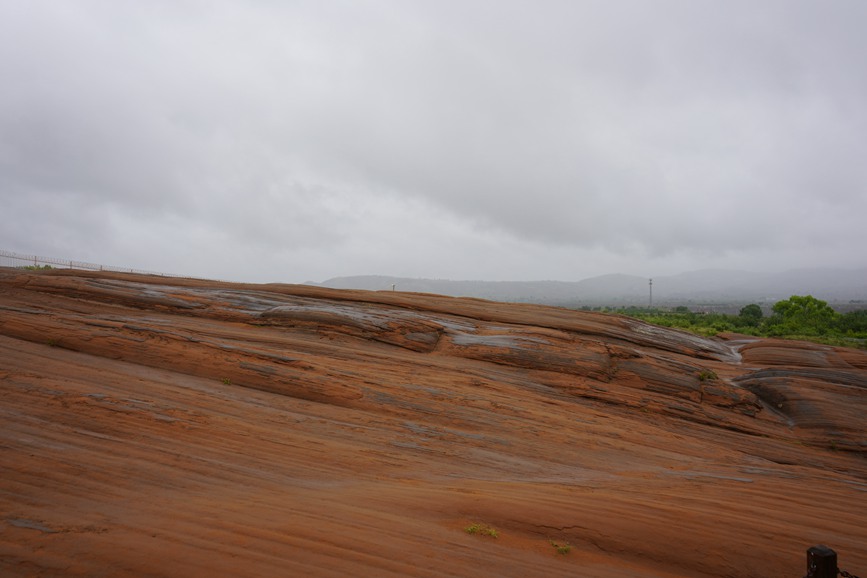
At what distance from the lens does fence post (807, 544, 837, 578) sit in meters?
3.52

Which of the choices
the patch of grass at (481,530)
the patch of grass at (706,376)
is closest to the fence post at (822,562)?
the patch of grass at (481,530)

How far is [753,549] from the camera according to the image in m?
5.84

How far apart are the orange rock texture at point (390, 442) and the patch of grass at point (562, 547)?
2 cm

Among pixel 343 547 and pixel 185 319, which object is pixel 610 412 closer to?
→ pixel 343 547

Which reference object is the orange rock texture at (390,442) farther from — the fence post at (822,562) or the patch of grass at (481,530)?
the fence post at (822,562)

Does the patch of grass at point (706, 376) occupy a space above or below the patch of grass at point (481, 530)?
above

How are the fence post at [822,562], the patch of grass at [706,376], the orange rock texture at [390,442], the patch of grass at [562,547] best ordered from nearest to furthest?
the fence post at [822,562]
the orange rock texture at [390,442]
the patch of grass at [562,547]
the patch of grass at [706,376]

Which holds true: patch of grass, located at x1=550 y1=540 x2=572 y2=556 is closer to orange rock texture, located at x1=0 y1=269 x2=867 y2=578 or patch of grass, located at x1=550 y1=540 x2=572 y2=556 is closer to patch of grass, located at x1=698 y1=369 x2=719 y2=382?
orange rock texture, located at x1=0 y1=269 x2=867 y2=578

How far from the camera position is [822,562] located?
353 centimetres

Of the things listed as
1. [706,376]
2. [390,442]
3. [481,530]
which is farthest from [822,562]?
[706,376]

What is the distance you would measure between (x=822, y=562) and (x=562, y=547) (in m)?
2.54

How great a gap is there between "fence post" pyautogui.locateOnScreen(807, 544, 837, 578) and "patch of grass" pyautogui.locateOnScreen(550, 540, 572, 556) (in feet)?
7.88

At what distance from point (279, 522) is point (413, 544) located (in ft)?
4.84

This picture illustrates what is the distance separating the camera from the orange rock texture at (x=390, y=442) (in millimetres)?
4645
